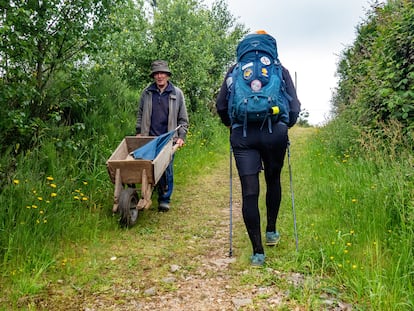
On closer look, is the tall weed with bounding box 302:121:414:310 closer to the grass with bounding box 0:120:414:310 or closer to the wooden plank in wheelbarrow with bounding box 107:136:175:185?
the grass with bounding box 0:120:414:310

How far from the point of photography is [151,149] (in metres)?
5.55

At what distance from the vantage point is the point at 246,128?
3.94 m

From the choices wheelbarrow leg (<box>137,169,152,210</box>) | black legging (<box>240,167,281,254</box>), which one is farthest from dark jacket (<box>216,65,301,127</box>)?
wheelbarrow leg (<box>137,169,152,210</box>)

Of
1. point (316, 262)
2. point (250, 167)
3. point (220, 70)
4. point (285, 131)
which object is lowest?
point (316, 262)

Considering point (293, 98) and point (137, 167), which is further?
point (137, 167)

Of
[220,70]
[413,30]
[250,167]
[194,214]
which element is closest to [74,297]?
[250,167]

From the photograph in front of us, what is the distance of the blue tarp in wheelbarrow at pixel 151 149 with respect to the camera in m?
5.47

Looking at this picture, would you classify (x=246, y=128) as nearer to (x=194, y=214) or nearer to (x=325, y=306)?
(x=325, y=306)

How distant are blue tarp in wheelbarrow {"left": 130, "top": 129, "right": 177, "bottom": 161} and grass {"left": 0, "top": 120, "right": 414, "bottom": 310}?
86 cm

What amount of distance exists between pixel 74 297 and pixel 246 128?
6.86 feet

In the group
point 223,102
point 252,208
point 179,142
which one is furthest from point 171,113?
point 252,208

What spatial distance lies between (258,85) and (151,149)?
7.12 feet

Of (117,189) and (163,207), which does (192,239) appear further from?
(163,207)

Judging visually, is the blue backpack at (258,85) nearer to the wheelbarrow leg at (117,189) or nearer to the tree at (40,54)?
the wheelbarrow leg at (117,189)
